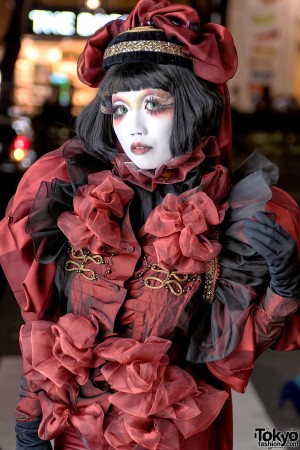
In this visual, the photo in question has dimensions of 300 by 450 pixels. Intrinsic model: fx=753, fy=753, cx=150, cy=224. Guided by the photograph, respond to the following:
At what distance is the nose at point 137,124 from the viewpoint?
5.93ft

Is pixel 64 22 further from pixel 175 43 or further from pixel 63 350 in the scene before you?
pixel 63 350

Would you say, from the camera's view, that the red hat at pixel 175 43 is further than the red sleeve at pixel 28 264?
No

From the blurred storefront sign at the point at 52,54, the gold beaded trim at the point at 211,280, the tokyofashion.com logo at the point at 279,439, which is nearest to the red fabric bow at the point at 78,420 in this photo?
the gold beaded trim at the point at 211,280

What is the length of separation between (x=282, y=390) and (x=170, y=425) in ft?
8.08

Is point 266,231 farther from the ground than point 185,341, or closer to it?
farther from the ground

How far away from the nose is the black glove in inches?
30.5

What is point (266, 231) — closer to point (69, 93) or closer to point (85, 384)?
point (85, 384)

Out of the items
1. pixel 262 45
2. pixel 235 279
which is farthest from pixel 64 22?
pixel 235 279

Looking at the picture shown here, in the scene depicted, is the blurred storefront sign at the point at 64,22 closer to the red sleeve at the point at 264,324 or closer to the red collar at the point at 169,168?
the red collar at the point at 169,168

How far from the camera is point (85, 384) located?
1854 mm

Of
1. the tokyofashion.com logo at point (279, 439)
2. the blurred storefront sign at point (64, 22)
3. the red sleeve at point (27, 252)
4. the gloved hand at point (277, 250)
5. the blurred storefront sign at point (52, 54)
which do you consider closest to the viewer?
the gloved hand at point (277, 250)

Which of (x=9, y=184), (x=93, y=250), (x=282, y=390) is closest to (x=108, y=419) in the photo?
(x=93, y=250)

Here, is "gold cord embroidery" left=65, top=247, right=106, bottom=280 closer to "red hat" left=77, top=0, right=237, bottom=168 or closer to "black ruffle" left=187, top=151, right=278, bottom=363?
"black ruffle" left=187, top=151, right=278, bottom=363

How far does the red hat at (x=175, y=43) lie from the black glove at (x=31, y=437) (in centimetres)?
86
